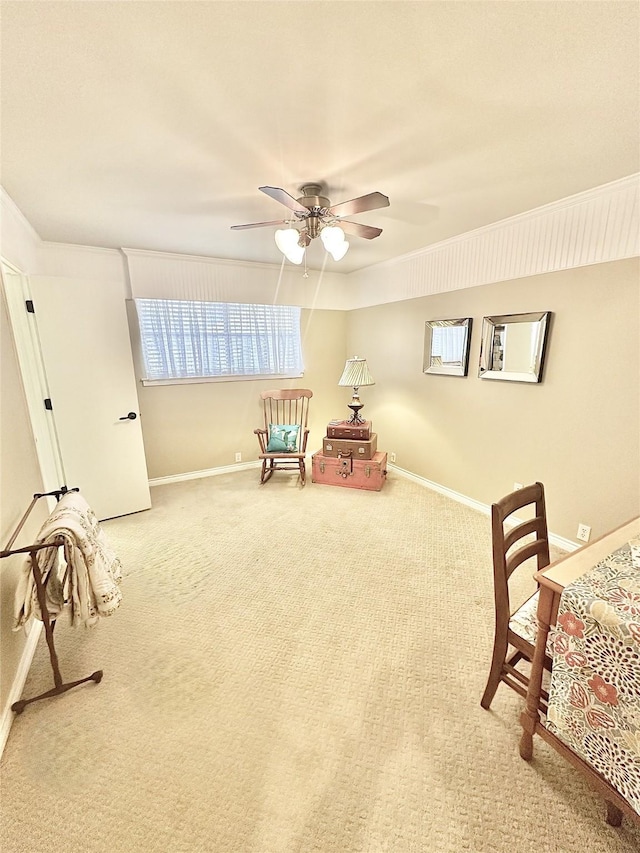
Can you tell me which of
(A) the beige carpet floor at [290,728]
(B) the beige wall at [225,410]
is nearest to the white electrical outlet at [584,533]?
(A) the beige carpet floor at [290,728]

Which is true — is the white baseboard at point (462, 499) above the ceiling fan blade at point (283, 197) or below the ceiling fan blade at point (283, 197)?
below

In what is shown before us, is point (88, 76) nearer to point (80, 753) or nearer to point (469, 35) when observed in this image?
point (469, 35)

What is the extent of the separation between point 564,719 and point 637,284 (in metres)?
2.36

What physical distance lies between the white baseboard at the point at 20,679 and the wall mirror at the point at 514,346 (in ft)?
11.7

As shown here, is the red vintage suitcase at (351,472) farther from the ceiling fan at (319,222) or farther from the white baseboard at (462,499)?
the ceiling fan at (319,222)

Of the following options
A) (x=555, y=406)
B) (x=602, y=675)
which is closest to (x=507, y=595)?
(x=602, y=675)

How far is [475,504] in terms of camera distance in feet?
10.7

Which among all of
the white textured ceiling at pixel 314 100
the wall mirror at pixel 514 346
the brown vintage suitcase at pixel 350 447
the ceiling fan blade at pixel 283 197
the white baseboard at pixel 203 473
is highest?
the white textured ceiling at pixel 314 100

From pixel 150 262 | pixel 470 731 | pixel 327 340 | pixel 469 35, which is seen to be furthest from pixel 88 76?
pixel 327 340

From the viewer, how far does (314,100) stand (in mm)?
1301

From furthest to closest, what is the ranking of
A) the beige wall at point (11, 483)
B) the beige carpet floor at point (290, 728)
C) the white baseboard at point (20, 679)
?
1. the beige wall at point (11, 483)
2. the white baseboard at point (20, 679)
3. the beige carpet floor at point (290, 728)

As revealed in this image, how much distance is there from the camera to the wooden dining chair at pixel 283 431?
154 inches

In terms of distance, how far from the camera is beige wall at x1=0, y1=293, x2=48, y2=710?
1527 millimetres

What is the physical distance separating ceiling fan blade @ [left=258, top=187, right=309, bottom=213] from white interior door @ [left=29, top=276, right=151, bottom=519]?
194 cm
